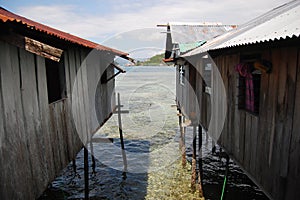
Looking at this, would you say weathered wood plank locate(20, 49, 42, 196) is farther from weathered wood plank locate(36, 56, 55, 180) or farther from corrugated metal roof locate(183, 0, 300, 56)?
corrugated metal roof locate(183, 0, 300, 56)

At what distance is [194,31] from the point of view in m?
15.4

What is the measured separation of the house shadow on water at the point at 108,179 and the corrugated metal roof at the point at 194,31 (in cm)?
789

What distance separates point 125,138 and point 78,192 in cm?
825

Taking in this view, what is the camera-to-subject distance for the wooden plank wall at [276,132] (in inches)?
134

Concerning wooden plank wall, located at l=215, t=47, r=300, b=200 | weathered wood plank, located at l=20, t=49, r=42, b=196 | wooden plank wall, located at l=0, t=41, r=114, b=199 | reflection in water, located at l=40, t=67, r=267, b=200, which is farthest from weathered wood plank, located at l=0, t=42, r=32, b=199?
reflection in water, located at l=40, t=67, r=267, b=200

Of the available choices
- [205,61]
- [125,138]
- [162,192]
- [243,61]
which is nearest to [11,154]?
[243,61]

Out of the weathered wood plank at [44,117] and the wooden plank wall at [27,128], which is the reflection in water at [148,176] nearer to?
the wooden plank wall at [27,128]

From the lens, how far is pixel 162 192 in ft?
33.2

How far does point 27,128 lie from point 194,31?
1349 centimetres

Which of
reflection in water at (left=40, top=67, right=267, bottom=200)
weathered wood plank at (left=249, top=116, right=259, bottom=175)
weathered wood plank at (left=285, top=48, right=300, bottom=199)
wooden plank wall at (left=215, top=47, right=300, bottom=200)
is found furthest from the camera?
reflection in water at (left=40, top=67, right=267, bottom=200)

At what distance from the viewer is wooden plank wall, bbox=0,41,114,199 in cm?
336

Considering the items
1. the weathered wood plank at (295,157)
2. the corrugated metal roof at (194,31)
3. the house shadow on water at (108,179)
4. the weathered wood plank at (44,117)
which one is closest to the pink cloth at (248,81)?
the weathered wood plank at (295,157)

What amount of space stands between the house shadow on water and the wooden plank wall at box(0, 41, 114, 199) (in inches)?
220

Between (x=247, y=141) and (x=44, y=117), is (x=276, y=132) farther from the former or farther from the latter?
(x=44, y=117)
